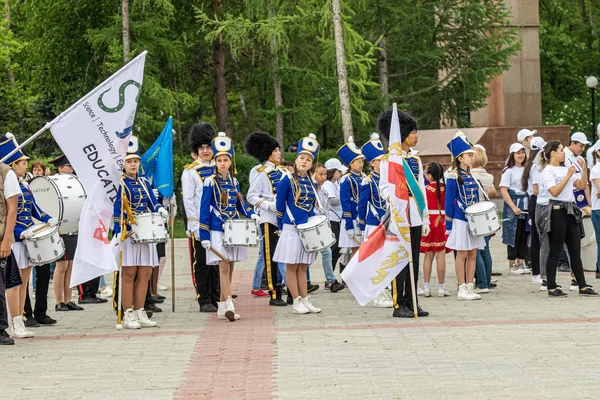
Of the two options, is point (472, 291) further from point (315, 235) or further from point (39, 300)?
point (39, 300)

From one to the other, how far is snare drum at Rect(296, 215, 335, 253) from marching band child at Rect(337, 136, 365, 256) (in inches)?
60.8

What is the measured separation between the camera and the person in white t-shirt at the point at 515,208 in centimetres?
1677

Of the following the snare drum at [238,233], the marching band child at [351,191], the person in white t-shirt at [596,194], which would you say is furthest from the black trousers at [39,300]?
the person in white t-shirt at [596,194]

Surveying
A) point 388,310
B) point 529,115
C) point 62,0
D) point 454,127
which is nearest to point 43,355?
point 388,310

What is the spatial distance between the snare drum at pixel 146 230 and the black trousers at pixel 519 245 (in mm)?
6884

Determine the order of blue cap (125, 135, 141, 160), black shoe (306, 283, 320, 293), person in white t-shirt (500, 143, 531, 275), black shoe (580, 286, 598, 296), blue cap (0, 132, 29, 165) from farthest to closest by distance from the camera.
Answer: person in white t-shirt (500, 143, 531, 275) → black shoe (306, 283, 320, 293) → black shoe (580, 286, 598, 296) → blue cap (125, 135, 141, 160) → blue cap (0, 132, 29, 165)

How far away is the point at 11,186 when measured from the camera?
11.3m

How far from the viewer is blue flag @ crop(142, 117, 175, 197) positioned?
14.1 m

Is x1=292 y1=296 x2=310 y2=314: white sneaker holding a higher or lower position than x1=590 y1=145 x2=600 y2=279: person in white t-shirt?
lower

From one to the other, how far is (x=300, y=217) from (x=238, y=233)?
2.89 feet

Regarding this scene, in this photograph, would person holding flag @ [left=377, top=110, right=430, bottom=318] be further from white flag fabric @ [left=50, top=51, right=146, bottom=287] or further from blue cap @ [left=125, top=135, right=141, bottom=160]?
white flag fabric @ [left=50, top=51, right=146, bottom=287]

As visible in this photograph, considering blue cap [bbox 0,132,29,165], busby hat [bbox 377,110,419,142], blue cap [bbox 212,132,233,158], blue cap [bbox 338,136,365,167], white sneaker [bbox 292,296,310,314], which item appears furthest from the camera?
blue cap [bbox 338,136,365,167]

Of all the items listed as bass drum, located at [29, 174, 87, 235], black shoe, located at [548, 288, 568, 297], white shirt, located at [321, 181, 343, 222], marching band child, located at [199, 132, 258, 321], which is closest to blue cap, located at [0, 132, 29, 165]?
marching band child, located at [199, 132, 258, 321]

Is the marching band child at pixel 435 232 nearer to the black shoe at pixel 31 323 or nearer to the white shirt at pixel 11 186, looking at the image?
the black shoe at pixel 31 323
